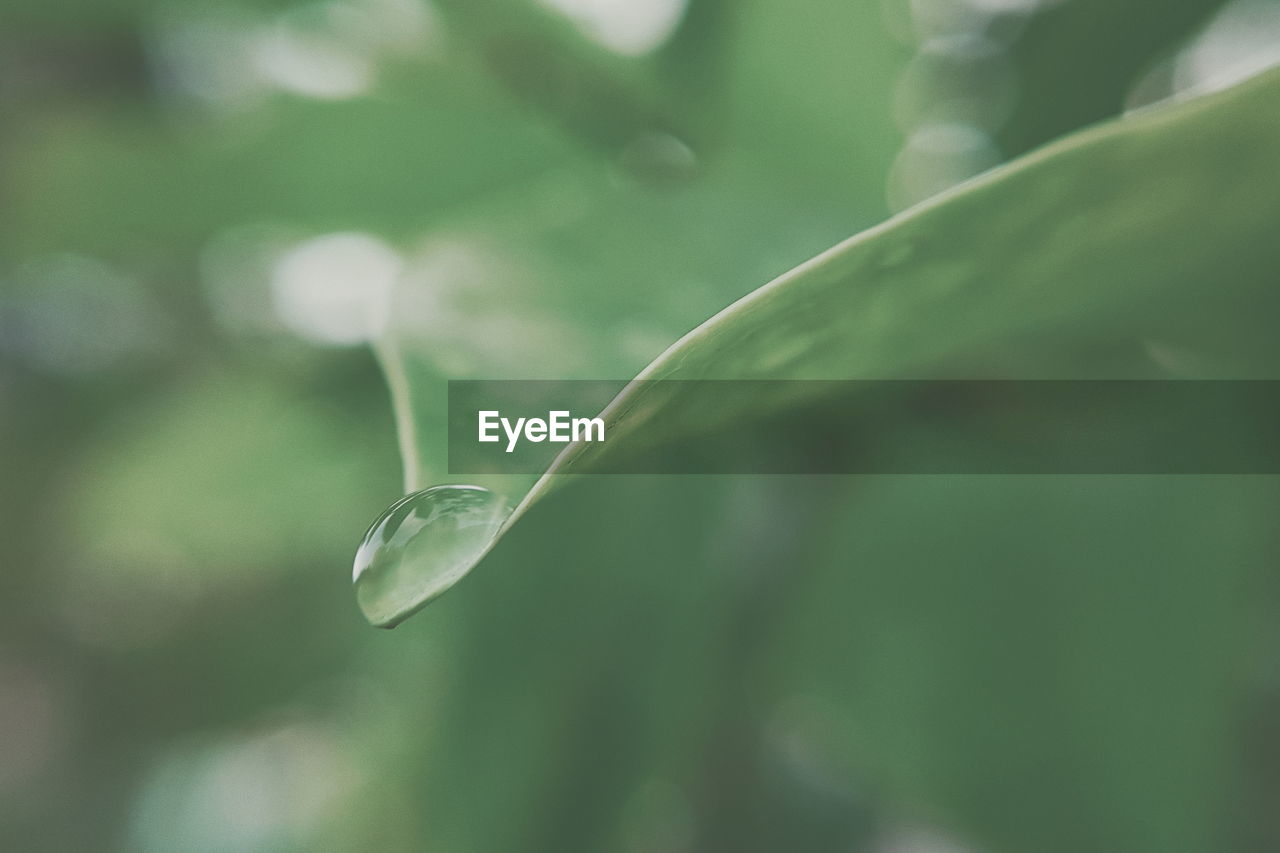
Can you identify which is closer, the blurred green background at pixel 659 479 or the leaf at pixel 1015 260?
the leaf at pixel 1015 260

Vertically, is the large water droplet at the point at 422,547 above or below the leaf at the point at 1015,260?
below

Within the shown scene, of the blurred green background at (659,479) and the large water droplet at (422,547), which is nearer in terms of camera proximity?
the large water droplet at (422,547)

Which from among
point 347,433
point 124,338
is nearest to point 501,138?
point 347,433

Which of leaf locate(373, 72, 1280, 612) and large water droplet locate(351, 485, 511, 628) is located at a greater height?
leaf locate(373, 72, 1280, 612)

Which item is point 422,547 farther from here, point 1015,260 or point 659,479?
point 659,479

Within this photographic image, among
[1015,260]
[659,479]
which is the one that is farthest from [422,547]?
[659,479]
